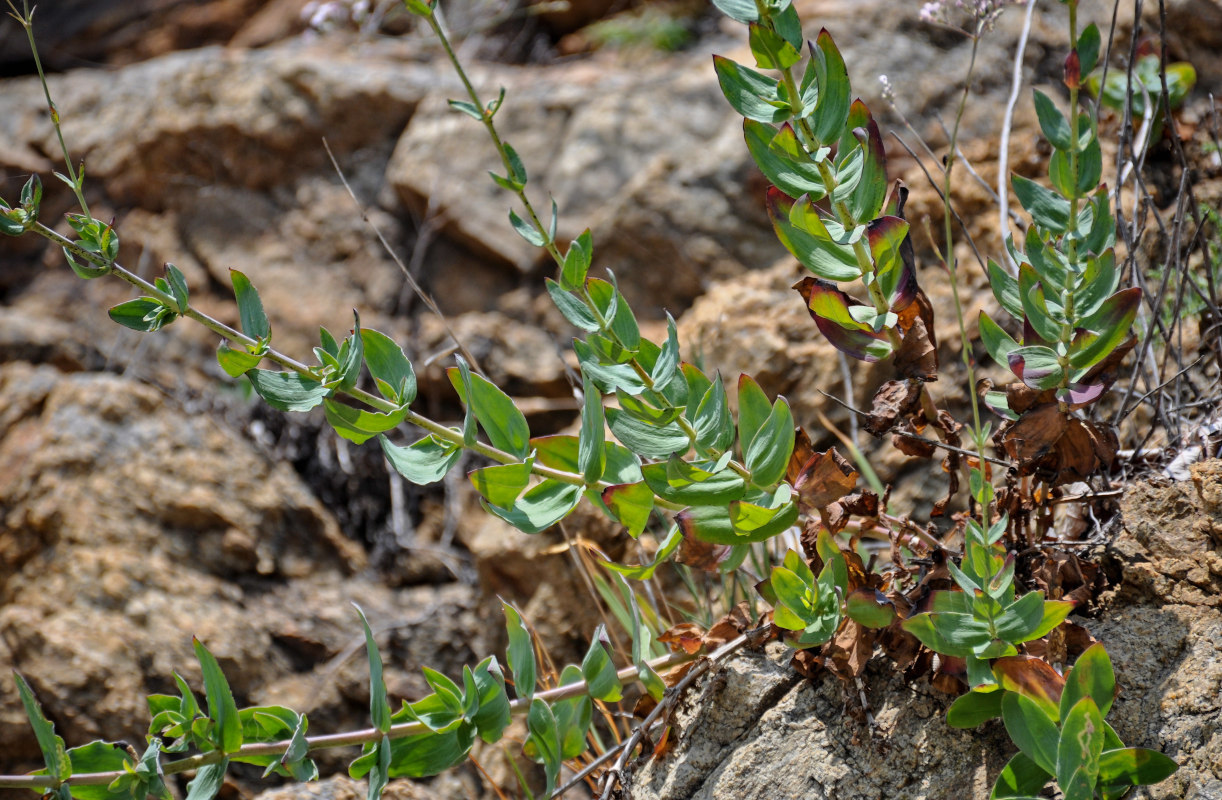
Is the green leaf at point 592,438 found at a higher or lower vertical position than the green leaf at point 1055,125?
lower

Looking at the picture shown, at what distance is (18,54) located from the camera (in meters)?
4.22

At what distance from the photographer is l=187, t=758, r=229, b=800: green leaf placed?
1167 millimetres

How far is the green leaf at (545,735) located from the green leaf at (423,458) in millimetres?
351

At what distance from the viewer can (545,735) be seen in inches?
49.3

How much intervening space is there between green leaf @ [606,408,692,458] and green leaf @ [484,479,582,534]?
0.32ft

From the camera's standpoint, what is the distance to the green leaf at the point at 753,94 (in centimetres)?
121

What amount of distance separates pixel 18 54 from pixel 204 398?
2.42m

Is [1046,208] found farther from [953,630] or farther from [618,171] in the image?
[618,171]

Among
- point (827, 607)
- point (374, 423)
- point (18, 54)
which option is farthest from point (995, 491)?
point (18, 54)

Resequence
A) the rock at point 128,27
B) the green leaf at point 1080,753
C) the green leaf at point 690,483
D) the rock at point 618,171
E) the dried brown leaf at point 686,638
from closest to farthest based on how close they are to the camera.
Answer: the green leaf at point 1080,753 < the green leaf at point 690,483 < the dried brown leaf at point 686,638 < the rock at point 618,171 < the rock at point 128,27

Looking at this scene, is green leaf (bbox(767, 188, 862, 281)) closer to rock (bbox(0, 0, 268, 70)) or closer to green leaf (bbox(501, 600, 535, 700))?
green leaf (bbox(501, 600, 535, 700))

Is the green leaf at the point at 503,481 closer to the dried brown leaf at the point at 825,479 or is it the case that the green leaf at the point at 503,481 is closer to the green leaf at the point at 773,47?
the dried brown leaf at the point at 825,479

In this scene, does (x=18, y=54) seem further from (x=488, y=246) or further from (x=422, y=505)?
(x=422, y=505)

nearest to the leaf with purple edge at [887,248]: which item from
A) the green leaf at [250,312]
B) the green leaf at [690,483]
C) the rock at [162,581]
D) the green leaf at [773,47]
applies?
the green leaf at [773,47]
